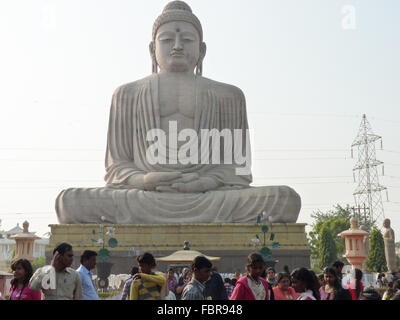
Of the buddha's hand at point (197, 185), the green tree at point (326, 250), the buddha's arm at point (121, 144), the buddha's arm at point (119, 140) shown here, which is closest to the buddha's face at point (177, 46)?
the buddha's arm at point (121, 144)

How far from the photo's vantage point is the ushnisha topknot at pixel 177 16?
15.9 m

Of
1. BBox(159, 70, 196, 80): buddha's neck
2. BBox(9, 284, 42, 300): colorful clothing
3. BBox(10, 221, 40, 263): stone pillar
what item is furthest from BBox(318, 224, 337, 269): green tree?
BBox(9, 284, 42, 300): colorful clothing

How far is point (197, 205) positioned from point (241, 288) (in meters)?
9.55

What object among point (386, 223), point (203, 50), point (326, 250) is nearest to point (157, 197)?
point (203, 50)

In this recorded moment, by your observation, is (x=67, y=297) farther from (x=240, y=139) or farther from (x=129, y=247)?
(x=240, y=139)

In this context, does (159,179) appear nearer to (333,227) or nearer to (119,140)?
(119,140)

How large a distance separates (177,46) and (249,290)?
11882 millimetres

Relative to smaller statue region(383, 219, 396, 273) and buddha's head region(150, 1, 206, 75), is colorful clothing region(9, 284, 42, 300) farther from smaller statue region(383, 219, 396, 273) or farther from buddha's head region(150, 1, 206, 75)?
smaller statue region(383, 219, 396, 273)

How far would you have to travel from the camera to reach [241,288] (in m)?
4.23

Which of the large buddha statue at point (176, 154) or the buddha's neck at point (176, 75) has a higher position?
the buddha's neck at point (176, 75)

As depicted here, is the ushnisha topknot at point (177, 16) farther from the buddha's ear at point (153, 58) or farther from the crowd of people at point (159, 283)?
the crowd of people at point (159, 283)

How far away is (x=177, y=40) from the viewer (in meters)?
15.6

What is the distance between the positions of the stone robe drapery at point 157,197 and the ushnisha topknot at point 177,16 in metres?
1.71
